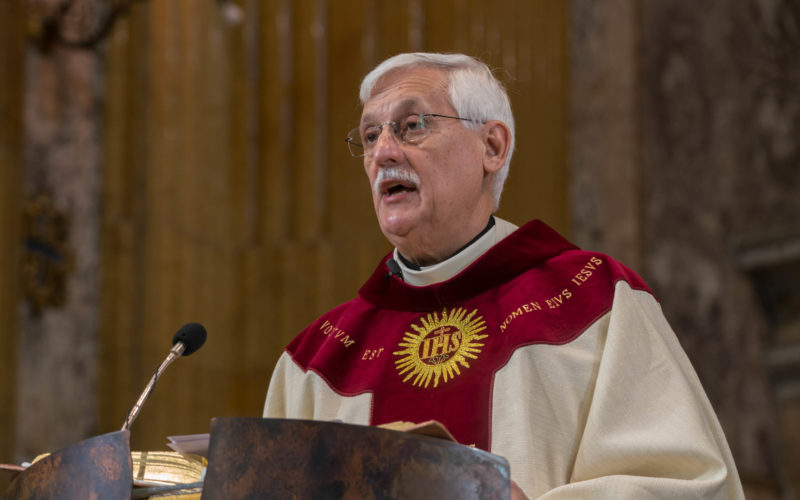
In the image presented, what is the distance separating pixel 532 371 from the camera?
2486 millimetres

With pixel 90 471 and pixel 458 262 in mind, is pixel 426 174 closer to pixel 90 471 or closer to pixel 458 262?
pixel 458 262

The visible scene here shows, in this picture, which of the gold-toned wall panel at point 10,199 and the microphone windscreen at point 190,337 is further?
the gold-toned wall panel at point 10,199

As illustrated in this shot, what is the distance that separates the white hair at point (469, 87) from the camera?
113 inches

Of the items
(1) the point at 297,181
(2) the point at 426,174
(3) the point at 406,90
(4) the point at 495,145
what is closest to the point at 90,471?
(2) the point at 426,174

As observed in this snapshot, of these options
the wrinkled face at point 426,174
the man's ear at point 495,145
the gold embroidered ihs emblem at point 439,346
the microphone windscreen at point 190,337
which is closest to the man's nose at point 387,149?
the wrinkled face at point 426,174

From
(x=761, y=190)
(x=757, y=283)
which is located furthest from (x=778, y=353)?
(x=761, y=190)

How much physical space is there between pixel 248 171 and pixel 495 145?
4442 mm

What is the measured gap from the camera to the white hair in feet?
9.43

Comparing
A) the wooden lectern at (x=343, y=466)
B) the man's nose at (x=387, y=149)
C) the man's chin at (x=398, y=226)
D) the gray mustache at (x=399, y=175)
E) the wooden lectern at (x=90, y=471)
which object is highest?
the man's nose at (x=387, y=149)

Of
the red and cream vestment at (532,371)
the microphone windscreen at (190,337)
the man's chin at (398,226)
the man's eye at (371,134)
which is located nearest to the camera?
the red and cream vestment at (532,371)

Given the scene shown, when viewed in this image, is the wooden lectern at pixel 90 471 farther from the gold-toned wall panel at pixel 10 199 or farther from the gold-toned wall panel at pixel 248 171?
the gold-toned wall panel at pixel 248 171

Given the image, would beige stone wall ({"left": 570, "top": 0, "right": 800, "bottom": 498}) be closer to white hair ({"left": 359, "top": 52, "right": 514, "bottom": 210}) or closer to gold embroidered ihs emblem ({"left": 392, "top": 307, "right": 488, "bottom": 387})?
white hair ({"left": 359, "top": 52, "right": 514, "bottom": 210})

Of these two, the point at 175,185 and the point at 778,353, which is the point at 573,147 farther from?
the point at 175,185

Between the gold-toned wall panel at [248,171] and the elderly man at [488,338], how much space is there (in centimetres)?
330
